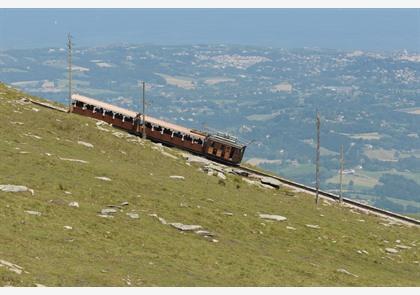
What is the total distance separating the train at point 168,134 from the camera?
109 m

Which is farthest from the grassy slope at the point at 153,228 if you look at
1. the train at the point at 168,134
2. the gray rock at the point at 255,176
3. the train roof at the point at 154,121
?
the train roof at the point at 154,121

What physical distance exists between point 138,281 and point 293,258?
17.8 m

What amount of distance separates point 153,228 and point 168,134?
2222 inches

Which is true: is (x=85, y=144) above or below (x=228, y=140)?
above

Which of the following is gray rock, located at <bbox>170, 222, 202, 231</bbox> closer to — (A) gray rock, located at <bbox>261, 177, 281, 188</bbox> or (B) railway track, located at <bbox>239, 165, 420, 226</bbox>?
(A) gray rock, located at <bbox>261, 177, 281, 188</bbox>

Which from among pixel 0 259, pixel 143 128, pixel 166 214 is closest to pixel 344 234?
pixel 166 214

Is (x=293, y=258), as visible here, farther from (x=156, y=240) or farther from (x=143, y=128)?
(x=143, y=128)

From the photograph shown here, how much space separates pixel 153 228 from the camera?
55.5m

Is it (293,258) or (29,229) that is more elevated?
(29,229)

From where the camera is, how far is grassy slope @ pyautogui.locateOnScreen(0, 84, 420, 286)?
1727 inches

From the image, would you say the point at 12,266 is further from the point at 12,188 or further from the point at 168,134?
the point at 168,134

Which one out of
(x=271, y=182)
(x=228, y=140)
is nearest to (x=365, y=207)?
(x=271, y=182)

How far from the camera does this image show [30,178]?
199ft

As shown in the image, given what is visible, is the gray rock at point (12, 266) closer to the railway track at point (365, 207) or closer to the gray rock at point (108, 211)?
the gray rock at point (108, 211)
